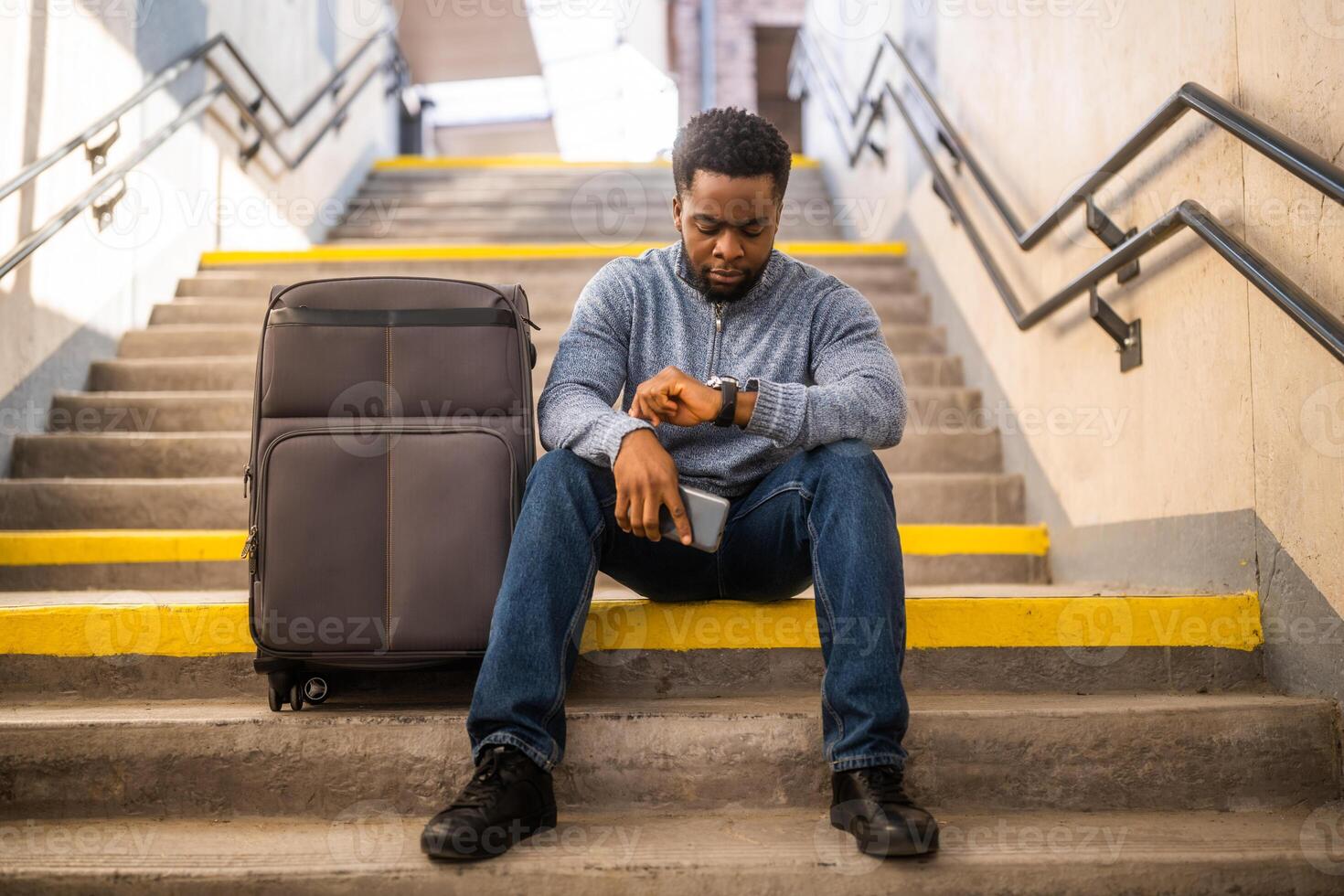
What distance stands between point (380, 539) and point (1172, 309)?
1.52m

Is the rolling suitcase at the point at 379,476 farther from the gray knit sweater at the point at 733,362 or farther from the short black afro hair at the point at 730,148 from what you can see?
the short black afro hair at the point at 730,148

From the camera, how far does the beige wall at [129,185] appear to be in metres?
2.72

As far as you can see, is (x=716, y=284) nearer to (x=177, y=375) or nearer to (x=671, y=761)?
(x=671, y=761)

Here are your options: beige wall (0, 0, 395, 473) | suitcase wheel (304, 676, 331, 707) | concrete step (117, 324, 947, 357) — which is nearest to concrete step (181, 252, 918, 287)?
beige wall (0, 0, 395, 473)

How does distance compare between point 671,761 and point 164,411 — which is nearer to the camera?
point 671,761

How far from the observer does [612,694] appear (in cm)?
174

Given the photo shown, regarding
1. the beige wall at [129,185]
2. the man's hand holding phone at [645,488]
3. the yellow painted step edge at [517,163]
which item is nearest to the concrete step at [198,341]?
the beige wall at [129,185]

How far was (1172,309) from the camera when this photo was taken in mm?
2041

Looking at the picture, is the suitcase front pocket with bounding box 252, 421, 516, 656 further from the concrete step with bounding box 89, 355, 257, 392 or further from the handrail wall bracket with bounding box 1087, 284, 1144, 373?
the concrete step with bounding box 89, 355, 257, 392

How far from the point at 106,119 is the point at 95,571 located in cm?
136

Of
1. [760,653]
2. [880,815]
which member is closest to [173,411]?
[760,653]

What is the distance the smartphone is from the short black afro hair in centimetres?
53

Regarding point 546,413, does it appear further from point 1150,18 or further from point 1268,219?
point 1150,18

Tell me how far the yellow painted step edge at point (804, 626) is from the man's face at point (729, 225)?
55cm
